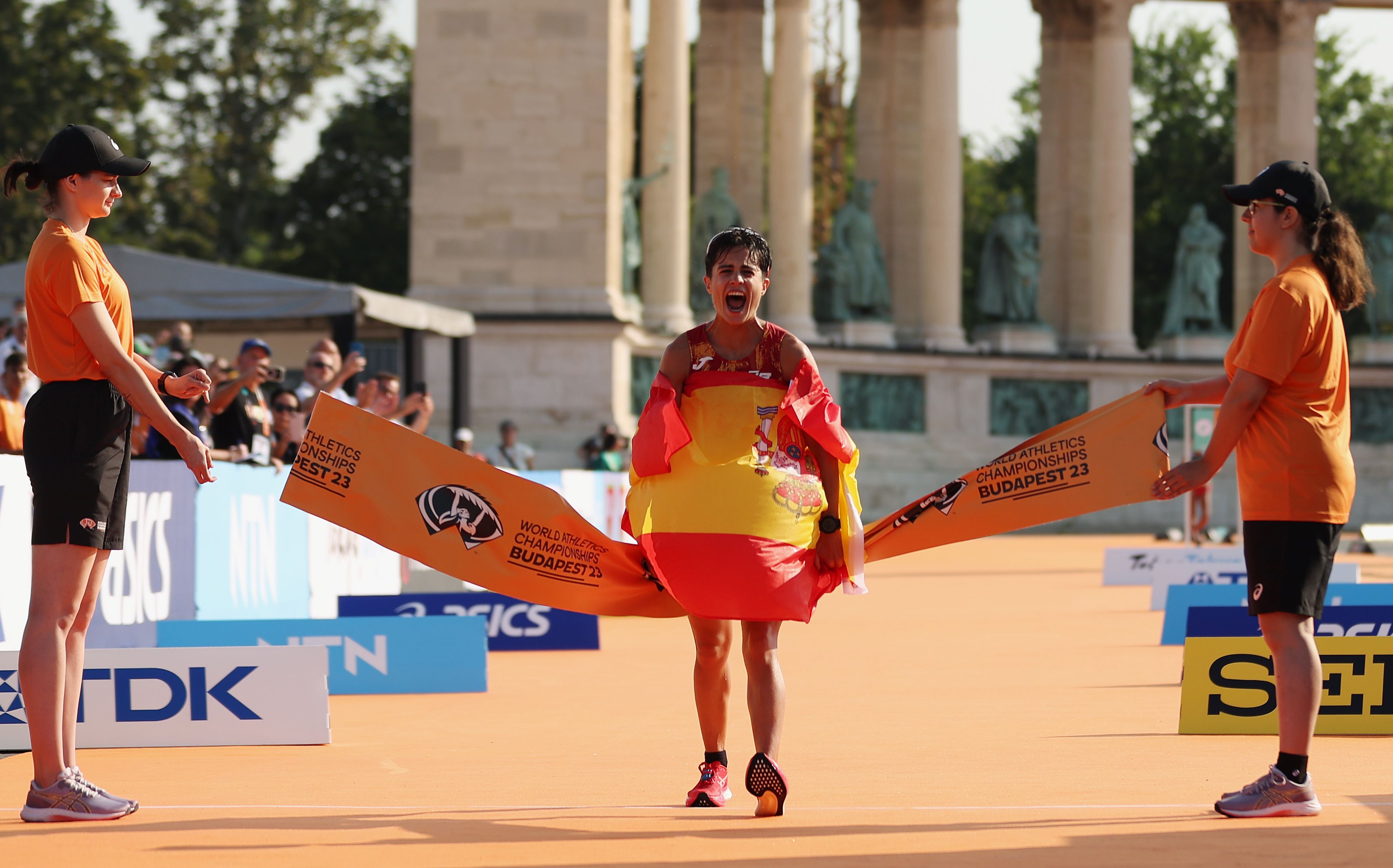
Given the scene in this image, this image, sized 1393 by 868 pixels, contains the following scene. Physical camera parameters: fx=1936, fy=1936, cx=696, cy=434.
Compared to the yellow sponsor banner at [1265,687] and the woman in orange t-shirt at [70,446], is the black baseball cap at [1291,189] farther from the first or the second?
the woman in orange t-shirt at [70,446]

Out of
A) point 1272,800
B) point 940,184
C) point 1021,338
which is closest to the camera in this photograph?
point 1272,800

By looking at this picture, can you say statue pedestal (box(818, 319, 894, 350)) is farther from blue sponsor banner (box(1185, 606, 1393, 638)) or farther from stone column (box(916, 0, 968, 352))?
blue sponsor banner (box(1185, 606, 1393, 638))

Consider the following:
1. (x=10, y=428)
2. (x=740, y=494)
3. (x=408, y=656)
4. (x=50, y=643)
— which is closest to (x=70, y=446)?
(x=50, y=643)

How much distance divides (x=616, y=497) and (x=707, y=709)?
1814 cm

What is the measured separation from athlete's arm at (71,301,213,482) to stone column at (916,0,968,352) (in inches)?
1509

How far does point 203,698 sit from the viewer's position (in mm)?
9562

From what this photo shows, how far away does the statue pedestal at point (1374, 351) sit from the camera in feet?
162

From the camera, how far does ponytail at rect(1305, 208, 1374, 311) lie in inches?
294

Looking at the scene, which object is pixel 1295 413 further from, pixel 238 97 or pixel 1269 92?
pixel 238 97

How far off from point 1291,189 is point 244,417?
993 cm

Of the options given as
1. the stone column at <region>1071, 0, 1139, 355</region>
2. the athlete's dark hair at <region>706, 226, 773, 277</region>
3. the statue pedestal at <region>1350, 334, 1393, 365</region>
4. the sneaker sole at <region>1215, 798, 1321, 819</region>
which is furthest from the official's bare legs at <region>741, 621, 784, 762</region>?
the statue pedestal at <region>1350, 334, 1393, 365</region>

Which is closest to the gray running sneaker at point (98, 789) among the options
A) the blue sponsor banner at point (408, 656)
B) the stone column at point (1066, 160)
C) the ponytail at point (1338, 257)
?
the blue sponsor banner at point (408, 656)

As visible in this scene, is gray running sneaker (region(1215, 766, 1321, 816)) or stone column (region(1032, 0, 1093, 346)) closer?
gray running sneaker (region(1215, 766, 1321, 816))

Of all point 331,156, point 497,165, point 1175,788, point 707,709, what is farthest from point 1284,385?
point 331,156
